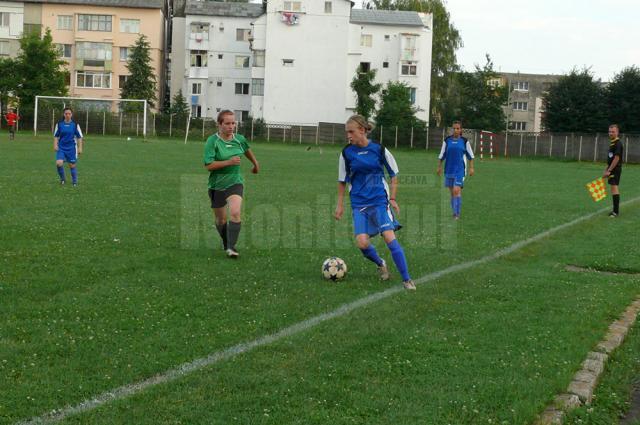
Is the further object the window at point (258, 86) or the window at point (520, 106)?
the window at point (520, 106)

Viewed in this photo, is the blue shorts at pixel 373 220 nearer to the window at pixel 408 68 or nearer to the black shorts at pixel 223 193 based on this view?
the black shorts at pixel 223 193

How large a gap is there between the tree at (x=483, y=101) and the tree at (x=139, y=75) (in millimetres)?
31726

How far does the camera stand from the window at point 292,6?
83919mm

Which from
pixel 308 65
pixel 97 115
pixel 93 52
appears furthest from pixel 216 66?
pixel 97 115

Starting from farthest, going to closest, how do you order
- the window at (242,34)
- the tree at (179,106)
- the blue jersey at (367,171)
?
the window at (242,34)
the tree at (179,106)
the blue jersey at (367,171)

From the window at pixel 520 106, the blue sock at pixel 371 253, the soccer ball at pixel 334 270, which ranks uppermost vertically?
the window at pixel 520 106

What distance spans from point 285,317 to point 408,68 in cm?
8134

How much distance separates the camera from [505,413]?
5.27 meters

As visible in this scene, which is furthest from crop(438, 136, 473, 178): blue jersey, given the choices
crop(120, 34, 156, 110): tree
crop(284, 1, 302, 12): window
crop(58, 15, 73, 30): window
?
crop(58, 15, 73, 30): window

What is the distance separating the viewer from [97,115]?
61.8 m

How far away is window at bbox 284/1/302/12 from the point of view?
83919 mm

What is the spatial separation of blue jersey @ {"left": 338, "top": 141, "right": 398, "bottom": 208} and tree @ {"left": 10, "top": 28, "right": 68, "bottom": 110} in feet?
219

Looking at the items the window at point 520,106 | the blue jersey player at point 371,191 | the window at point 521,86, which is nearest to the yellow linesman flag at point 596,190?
the blue jersey player at point 371,191

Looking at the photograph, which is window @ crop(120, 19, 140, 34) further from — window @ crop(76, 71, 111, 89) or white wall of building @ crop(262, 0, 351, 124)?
white wall of building @ crop(262, 0, 351, 124)
